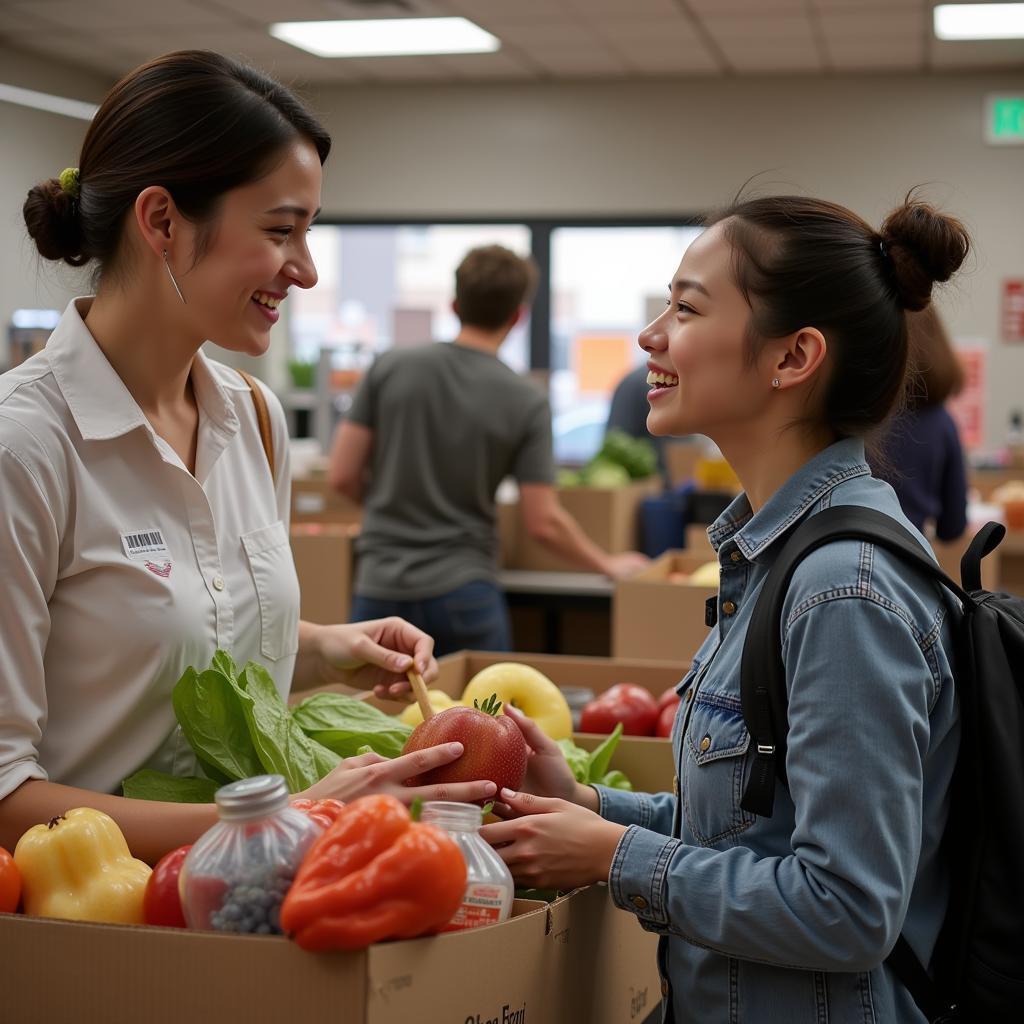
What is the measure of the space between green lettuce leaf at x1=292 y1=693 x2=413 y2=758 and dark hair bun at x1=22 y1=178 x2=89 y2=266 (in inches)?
23.7

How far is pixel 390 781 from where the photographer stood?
3.87 ft

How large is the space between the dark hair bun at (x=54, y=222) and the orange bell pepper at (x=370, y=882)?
2.82ft

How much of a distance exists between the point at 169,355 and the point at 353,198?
7276 millimetres

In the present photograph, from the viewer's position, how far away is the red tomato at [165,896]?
1.03 metres

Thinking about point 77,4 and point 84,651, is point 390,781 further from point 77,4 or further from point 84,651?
point 77,4

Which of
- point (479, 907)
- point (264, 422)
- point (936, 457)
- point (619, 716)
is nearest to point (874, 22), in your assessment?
point (936, 457)

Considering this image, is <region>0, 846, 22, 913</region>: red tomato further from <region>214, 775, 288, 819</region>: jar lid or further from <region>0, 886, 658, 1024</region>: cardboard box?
<region>214, 775, 288, 819</region>: jar lid

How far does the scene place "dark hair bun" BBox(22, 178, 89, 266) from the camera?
4.91ft

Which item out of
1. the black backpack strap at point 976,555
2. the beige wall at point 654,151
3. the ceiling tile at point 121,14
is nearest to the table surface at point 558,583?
the black backpack strap at point 976,555

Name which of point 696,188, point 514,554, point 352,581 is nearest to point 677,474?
point 514,554

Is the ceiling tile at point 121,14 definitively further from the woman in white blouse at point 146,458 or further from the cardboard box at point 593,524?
the woman in white blouse at point 146,458

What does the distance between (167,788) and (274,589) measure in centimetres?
30

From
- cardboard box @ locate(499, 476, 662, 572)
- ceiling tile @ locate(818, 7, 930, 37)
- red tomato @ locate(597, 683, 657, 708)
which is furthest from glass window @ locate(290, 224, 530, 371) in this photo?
red tomato @ locate(597, 683, 657, 708)

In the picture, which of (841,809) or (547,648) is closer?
(841,809)
